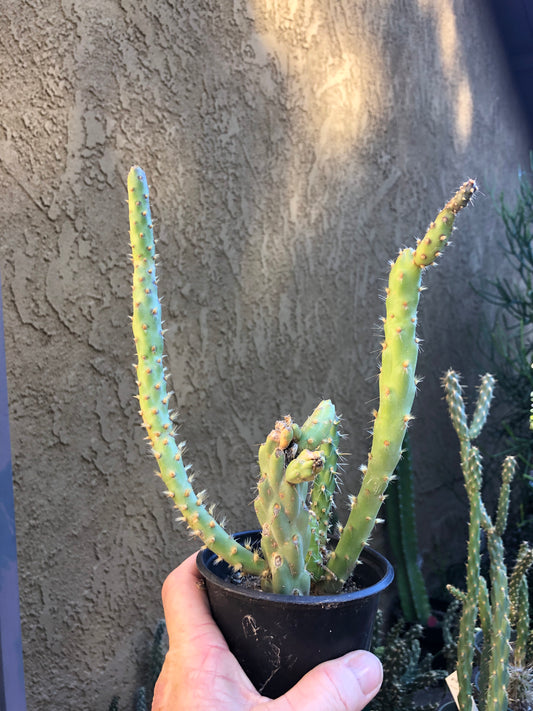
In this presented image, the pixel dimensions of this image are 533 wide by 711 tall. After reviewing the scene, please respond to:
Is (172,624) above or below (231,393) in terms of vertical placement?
below

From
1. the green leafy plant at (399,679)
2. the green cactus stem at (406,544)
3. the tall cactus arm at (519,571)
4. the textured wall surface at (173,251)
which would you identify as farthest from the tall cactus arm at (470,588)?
the green cactus stem at (406,544)

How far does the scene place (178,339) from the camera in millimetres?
1570

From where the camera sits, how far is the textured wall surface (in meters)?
1.26

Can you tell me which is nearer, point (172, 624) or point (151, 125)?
point (172, 624)

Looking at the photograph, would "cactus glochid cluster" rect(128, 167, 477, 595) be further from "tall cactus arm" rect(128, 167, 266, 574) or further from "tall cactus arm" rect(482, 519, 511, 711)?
"tall cactus arm" rect(482, 519, 511, 711)

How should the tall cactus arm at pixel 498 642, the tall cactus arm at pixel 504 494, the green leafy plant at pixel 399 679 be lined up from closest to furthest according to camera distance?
1. the tall cactus arm at pixel 498 642
2. the tall cactus arm at pixel 504 494
3. the green leafy plant at pixel 399 679

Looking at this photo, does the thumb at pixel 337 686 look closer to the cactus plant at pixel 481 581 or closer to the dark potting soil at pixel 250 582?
the dark potting soil at pixel 250 582

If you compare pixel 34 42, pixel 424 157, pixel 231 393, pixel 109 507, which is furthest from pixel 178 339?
pixel 424 157

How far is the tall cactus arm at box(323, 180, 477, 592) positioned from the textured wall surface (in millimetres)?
785

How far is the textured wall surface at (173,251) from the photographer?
1.26 metres

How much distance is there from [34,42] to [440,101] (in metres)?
2.02

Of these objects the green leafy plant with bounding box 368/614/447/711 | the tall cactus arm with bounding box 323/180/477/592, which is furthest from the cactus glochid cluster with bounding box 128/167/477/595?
the green leafy plant with bounding box 368/614/447/711

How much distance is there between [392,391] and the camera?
67cm

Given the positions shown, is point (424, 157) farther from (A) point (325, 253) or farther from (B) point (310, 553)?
(B) point (310, 553)
